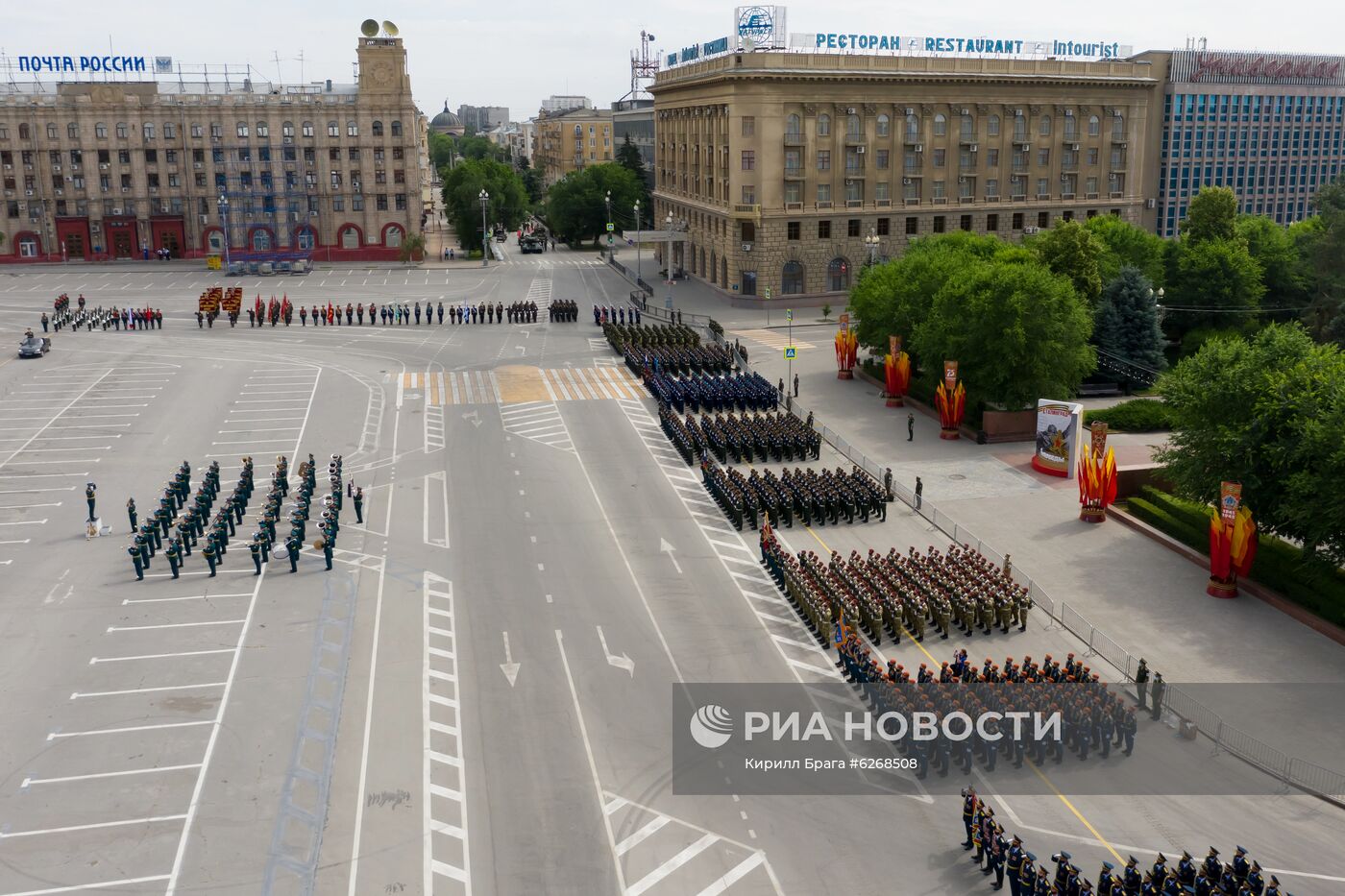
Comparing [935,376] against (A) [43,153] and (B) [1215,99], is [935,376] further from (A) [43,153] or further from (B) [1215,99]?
(A) [43,153]

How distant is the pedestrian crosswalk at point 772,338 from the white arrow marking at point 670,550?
34.5 m

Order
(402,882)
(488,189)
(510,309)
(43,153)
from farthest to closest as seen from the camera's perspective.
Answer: (488,189)
(43,153)
(510,309)
(402,882)

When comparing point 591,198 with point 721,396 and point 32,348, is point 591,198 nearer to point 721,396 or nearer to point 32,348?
point 32,348

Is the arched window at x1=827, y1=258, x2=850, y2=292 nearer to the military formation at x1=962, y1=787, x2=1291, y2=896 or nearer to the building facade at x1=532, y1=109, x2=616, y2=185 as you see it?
the military formation at x1=962, y1=787, x2=1291, y2=896

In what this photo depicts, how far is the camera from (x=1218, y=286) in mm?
67125

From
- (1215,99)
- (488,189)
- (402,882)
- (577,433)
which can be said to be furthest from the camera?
(488,189)

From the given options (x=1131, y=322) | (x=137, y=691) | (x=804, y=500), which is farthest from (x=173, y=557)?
(x=1131, y=322)

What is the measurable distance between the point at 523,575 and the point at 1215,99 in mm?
87008

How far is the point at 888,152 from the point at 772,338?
908 inches

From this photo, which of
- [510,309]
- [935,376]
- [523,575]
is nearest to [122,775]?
[523,575]

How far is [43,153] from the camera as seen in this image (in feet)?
360

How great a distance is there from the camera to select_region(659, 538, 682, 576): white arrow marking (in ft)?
119

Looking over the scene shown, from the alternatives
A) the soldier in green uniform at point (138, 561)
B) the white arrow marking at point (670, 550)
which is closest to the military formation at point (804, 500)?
the white arrow marking at point (670, 550)

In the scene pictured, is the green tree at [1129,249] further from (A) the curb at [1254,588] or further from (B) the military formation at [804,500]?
(B) the military formation at [804,500]
